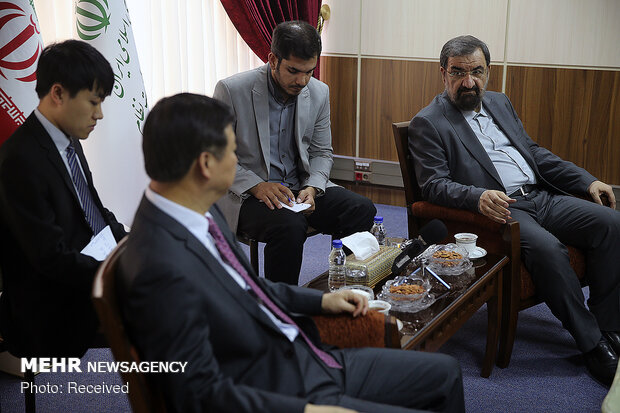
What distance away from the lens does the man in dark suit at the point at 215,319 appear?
1.34 metres

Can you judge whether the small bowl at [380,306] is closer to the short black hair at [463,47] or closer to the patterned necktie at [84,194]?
the patterned necktie at [84,194]

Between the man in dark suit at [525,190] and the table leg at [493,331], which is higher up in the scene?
the man in dark suit at [525,190]

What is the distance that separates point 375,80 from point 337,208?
218 centimetres

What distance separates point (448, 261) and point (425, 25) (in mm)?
2852

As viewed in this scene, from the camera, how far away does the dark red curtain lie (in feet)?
15.3

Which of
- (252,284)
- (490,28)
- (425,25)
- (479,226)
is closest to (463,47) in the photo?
(479,226)

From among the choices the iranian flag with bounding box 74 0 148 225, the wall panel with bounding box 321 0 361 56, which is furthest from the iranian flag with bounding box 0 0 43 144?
the wall panel with bounding box 321 0 361 56

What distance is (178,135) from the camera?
56.1 inches

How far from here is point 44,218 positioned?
2.00 metres

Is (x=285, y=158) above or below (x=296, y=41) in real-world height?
below

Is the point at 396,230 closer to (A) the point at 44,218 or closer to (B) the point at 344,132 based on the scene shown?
(B) the point at 344,132

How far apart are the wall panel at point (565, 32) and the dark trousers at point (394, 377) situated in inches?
135

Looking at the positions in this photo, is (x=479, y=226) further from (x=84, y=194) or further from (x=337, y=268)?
(x=84, y=194)

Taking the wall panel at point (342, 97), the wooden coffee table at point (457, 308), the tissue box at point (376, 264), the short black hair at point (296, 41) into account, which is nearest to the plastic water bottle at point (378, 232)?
the tissue box at point (376, 264)
